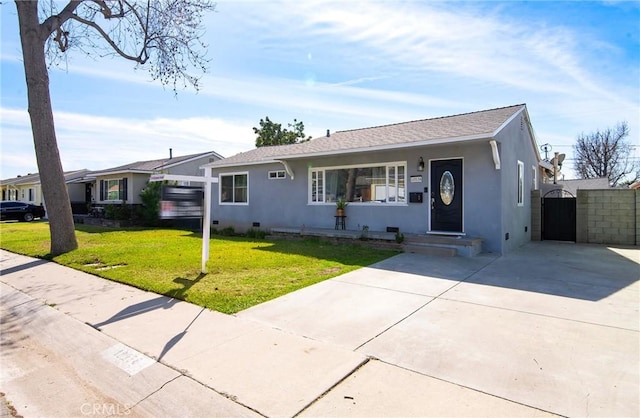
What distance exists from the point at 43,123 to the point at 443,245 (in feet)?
34.7

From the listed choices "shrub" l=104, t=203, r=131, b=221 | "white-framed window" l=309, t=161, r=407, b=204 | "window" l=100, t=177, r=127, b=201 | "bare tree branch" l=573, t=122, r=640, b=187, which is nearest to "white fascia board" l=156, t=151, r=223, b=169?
"window" l=100, t=177, r=127, b=201

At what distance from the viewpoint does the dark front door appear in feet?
30.7

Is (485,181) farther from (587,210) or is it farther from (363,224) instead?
(587,210)

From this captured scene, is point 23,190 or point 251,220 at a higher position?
point 23,190

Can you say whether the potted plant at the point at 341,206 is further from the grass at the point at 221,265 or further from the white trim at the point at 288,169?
the white trim at the point at 288,169

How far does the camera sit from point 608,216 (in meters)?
10.8

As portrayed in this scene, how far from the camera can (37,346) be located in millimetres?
4047

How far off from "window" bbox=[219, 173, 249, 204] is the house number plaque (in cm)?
779

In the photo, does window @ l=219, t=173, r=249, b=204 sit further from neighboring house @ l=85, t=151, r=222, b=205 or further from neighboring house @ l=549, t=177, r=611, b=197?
neighboring house @ l=549, t=177, r=611, b=197

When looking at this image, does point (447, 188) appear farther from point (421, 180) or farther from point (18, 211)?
point (18, 211)

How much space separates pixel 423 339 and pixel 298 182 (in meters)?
9.27

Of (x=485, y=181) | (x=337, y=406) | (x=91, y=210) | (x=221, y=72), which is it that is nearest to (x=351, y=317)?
(x=337, y=406)

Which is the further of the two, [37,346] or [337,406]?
[37,346]

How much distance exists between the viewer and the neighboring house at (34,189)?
2819 cm
